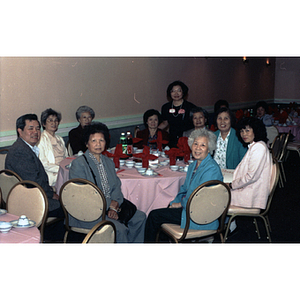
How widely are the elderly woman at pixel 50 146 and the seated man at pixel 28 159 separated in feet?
2.40

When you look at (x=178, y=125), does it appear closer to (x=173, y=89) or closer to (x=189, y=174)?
(x=173, y=89)

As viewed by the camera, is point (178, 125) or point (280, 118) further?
point (280, 118)

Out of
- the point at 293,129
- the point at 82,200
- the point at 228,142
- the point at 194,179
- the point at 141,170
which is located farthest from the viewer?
the point at 293,129

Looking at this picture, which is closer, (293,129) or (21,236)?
(21,236)

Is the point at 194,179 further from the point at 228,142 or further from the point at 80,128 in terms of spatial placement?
the point at 80,128

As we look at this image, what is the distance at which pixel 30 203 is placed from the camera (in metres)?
2.80

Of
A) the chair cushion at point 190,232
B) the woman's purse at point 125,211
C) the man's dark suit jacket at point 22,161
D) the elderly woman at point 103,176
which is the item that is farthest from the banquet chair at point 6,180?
the chair cushion at point 190,232

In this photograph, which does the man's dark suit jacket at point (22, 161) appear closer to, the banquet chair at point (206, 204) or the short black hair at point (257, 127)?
the banquet chair at point (206, 204)

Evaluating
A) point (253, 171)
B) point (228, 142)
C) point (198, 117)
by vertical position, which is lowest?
point (253, 171)

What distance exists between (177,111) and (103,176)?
263cm

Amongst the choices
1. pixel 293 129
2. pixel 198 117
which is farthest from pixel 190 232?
pixel 293 129

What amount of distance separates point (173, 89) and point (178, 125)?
0.56 meters

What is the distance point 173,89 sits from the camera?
5.56m
